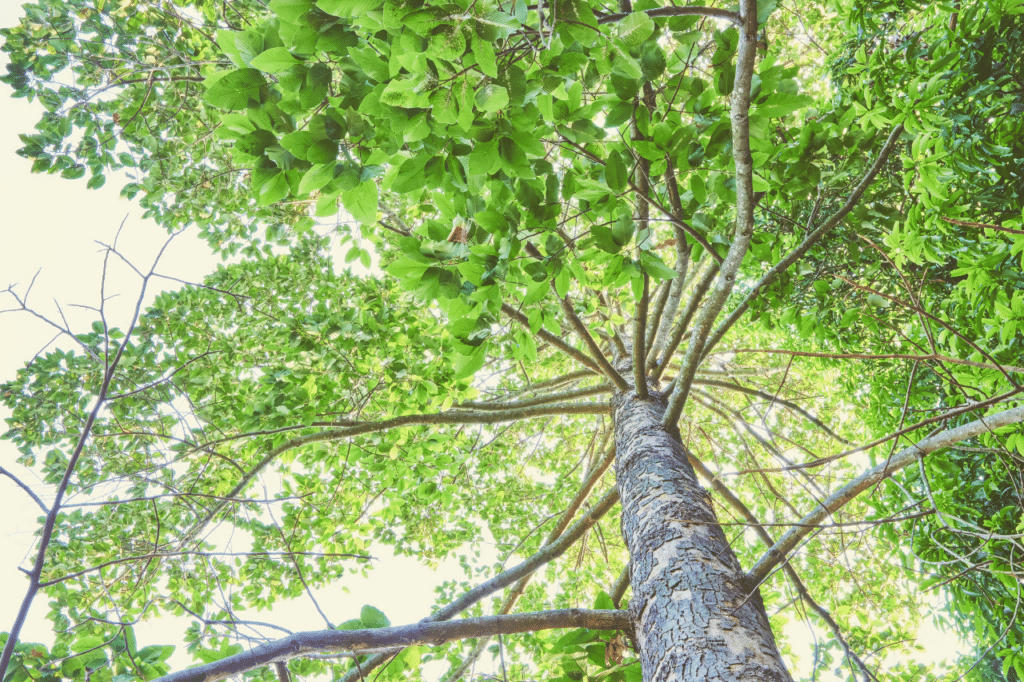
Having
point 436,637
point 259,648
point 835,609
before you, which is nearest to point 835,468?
point 835,609

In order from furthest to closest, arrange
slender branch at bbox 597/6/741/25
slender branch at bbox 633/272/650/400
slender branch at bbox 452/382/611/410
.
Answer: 1. slender branch at bbox 452/382/611/410
2. slender branch at bbox 633/272/650/400
3. slender branch at bbox 597/6/741/25

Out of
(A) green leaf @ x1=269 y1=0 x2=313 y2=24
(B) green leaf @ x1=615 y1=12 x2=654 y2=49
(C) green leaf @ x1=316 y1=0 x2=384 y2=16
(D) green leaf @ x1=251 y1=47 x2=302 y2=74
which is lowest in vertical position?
(B) green leaf @ x1=615 y1=12 x2=654 y2=49

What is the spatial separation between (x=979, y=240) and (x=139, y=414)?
5.03 m

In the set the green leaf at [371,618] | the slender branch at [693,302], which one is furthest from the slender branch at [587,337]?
the green leaf at [371,618]

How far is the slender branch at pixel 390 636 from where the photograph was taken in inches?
52.2

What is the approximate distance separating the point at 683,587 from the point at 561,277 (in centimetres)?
110

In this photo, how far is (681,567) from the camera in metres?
1.66

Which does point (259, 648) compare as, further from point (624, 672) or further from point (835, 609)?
point (835, 609)

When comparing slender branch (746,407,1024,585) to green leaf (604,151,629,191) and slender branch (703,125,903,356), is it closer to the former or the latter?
slender branch (703,125,903,356)

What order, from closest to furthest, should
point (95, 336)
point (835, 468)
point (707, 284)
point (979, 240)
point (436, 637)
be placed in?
1. point (436, 637)
2. point (979, 240)
3. point (707, 284)
4. point (95, 336)
5. point (835, 468)

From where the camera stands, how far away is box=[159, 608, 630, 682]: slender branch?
1326 mm

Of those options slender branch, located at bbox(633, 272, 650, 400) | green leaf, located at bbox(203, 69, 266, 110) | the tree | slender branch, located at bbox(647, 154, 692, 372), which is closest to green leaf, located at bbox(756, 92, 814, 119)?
the tree

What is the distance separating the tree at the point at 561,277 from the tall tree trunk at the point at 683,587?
1cm

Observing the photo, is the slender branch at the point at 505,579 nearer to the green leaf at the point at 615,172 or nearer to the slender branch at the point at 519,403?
the slender branch at the point at 519,403
